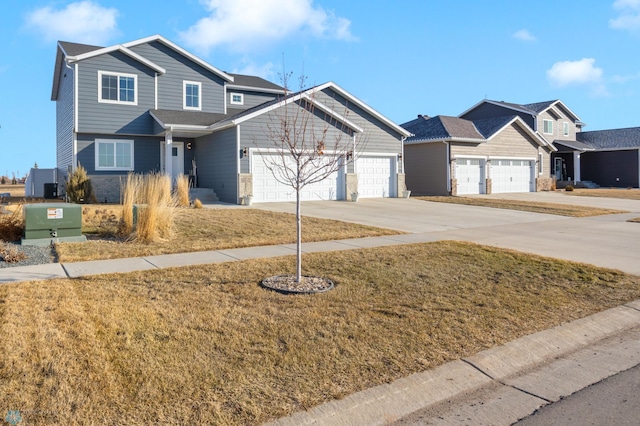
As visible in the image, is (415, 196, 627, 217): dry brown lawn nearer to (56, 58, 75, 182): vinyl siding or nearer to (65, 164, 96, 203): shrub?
(65, 164, 96, 203): shrub

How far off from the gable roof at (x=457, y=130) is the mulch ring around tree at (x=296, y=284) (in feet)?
73.1

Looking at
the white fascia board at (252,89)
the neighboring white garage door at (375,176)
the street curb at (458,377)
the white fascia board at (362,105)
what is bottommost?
the street curb at (458,377)

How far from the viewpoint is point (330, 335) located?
514 cm

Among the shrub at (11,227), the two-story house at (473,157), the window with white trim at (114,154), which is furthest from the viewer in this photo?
the two-story house at (473,157)

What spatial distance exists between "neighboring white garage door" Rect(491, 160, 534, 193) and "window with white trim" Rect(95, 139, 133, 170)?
20.6 metres

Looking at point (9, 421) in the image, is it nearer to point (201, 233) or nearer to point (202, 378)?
point (202, 378)

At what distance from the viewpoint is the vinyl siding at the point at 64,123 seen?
2269cm

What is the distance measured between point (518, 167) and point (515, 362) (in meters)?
29.9

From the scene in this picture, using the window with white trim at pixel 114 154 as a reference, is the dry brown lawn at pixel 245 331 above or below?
below

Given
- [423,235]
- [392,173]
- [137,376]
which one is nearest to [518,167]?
[392,173]

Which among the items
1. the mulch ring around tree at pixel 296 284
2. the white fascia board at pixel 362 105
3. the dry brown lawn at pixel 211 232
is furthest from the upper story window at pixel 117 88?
the mulch ring around tree at pixel 296 284

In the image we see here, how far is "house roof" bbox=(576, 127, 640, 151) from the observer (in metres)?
39.2

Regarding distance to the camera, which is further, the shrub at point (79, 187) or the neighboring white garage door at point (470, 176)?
the neighboring white garage door at point (470, 176)

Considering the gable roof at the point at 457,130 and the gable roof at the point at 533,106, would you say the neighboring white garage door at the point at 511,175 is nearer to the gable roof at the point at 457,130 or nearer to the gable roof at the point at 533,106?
the gable roof at the point at 457,130
